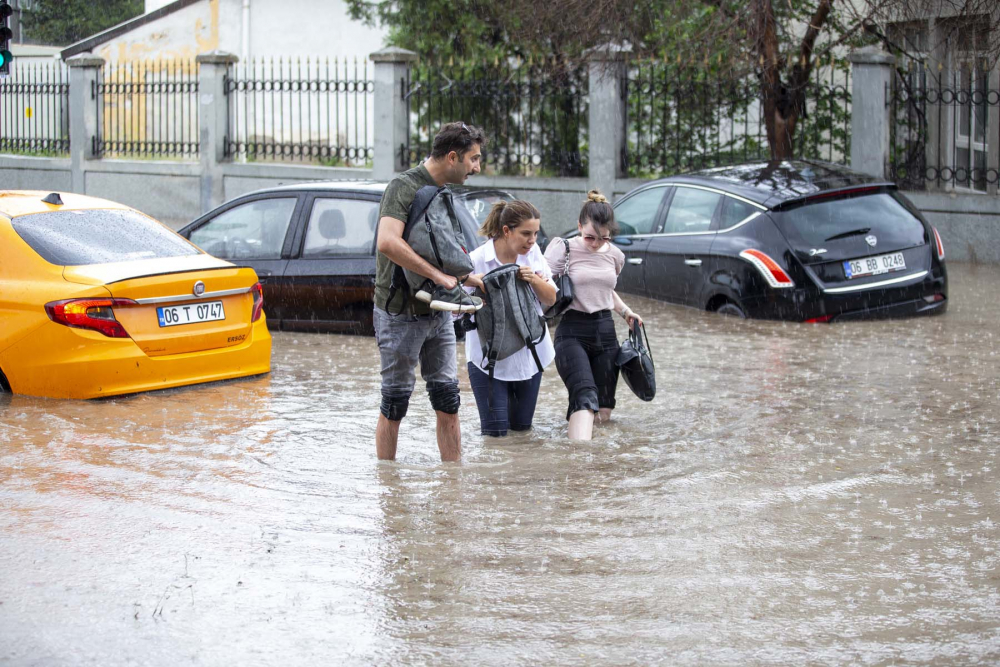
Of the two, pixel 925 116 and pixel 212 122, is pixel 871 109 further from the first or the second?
pixel 212 122

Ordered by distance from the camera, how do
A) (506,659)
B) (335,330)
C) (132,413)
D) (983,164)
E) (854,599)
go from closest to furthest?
(506,659), (854,599), (132,413), (335,330), (983,164)

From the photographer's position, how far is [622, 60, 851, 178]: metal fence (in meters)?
17.5

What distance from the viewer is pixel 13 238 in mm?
8383

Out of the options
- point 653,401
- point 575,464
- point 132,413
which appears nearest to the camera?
point 575,464

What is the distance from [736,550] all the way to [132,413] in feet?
13.7

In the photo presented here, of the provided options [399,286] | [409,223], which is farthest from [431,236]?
[399,286]

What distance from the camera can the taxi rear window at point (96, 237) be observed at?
328 inches

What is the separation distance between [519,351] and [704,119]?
1196 cm

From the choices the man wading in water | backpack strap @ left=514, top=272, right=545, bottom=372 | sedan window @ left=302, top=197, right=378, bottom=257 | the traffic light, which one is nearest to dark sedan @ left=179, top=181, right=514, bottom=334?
sedan window @ left=302, top=197, right=378, bottom=257

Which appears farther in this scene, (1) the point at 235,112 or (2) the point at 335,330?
(1) the point at 235,112

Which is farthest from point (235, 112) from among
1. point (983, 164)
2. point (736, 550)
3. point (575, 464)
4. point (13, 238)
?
point (736, 550)

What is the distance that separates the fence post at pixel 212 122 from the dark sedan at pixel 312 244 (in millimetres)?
11250

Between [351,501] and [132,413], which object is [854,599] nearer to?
[351,501]

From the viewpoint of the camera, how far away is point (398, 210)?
5.86m
